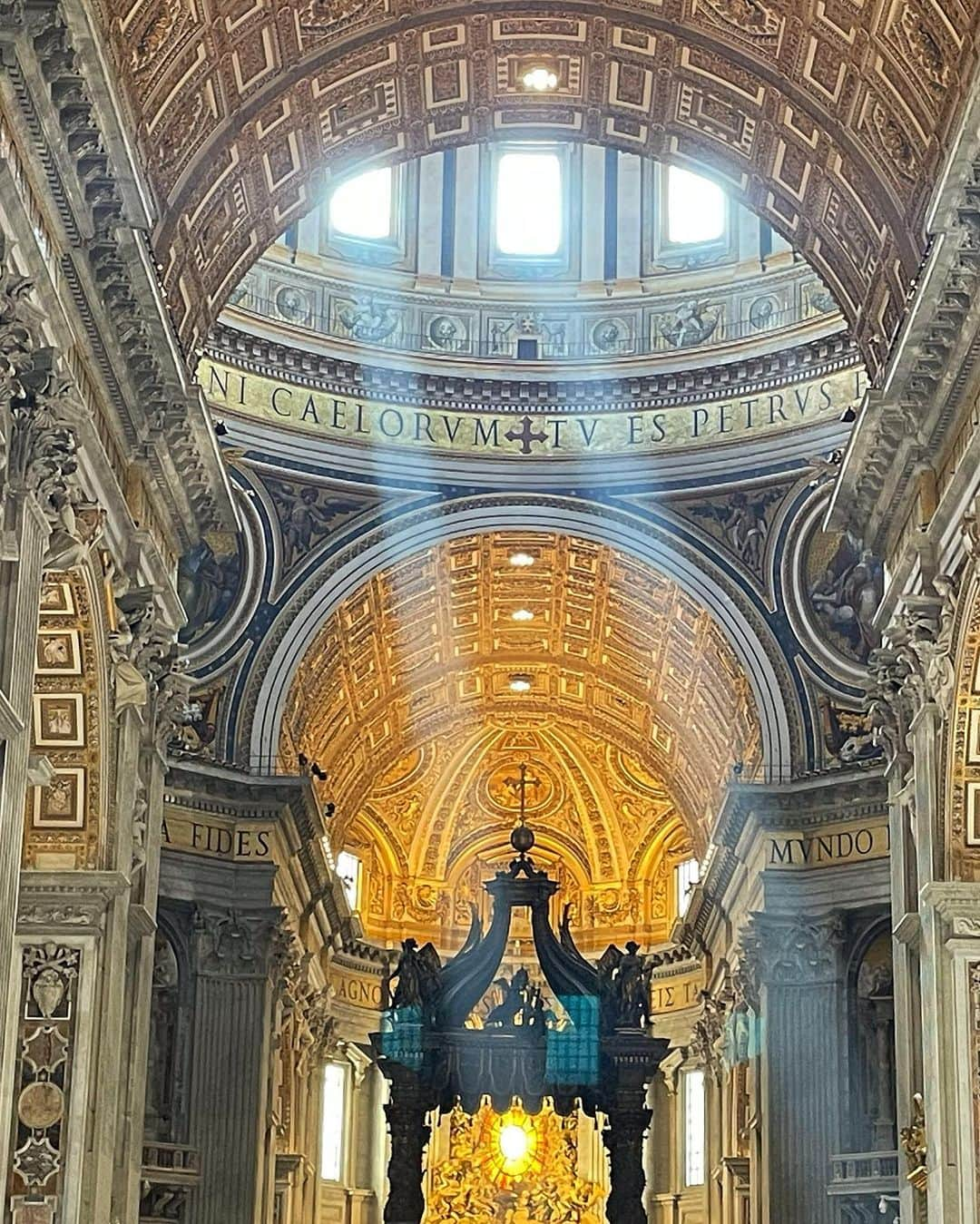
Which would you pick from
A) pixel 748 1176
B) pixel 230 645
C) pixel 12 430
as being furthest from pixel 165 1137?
pixel 12 430

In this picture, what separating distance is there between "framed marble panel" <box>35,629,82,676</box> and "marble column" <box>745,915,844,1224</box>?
46.2 ft

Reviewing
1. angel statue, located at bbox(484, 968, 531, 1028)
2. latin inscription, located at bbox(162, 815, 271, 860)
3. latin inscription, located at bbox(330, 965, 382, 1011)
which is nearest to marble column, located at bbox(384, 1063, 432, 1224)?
angel statue, located at bbox(484, 968, 531, 1028)

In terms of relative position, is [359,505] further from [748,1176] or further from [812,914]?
[748,1176]

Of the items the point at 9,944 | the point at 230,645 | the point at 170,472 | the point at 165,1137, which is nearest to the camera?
the point at 9,944

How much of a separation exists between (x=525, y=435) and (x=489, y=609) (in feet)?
14.7

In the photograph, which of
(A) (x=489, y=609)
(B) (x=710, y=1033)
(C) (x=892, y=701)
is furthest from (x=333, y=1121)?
(C) (x=892, y=701)

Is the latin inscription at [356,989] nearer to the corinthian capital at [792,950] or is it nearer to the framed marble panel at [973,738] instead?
the corinthian capital at [792,950]

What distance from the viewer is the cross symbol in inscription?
105 feet

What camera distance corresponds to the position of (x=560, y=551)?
109 feet

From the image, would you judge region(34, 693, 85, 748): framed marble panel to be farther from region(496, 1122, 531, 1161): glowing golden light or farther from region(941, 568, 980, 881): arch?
region(496, 1122, 531, 1161): glowing golden light

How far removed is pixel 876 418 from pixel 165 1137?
14812 mm

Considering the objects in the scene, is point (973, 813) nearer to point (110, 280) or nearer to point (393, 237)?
point (110, 280)

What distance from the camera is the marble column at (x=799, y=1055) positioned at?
94.3ft

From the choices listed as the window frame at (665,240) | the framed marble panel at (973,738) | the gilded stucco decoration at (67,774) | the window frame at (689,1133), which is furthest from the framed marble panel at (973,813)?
the window frame at (689,1133)
